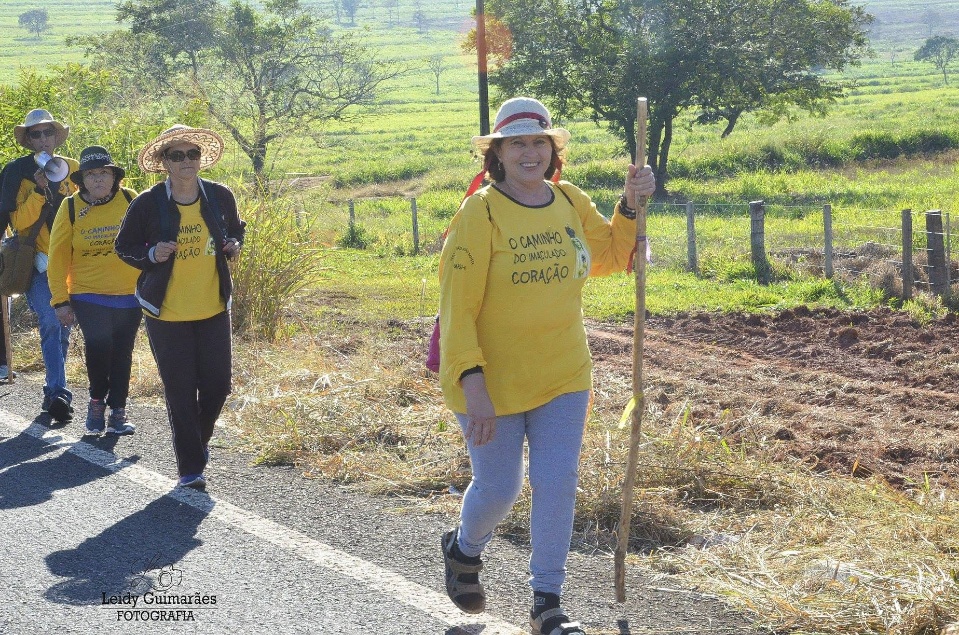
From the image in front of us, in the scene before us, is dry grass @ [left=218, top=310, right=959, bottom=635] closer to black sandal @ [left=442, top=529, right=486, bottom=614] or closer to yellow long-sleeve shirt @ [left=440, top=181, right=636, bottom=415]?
black sandal @ [left=442, top=529, right=486, bottom=614]

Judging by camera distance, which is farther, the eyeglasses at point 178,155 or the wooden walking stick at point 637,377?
the eyeglasses at point 178,155

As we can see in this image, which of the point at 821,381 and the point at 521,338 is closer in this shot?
the point at 521,338

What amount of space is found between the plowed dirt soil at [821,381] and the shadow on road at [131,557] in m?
3.22

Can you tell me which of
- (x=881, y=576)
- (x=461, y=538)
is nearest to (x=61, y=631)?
(x=461, y=538)

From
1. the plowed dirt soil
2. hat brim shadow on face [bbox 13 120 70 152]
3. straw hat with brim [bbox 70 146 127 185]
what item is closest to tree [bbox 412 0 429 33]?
the plowed dirt soil

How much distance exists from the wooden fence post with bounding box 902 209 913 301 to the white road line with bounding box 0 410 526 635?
381 inches

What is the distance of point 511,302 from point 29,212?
5.31 metres

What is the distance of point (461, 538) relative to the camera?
4.18 m

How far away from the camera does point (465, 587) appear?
4.13 metres

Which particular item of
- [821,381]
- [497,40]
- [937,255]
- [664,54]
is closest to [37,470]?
[821,381]

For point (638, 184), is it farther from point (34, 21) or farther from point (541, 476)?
point (34, 21)

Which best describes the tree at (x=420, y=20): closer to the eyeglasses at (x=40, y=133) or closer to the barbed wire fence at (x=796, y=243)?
the barbed wire fence at (x=796, y=243)

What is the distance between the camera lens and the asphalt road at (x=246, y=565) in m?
4.18

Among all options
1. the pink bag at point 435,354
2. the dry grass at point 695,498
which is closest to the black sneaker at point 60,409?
the dry grass at point 695,498
